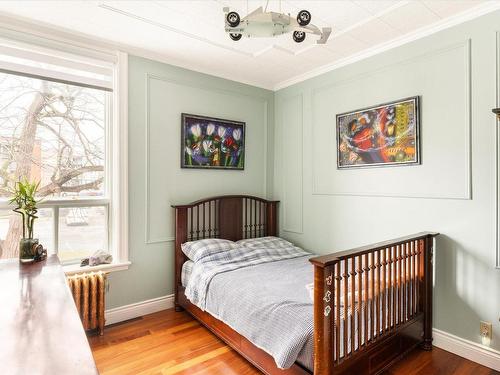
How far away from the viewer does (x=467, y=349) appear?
225 centimetres

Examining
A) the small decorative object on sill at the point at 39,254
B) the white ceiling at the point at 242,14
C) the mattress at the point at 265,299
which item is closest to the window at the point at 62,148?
the white ceiling at the point at 242,14

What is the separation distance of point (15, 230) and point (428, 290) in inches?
130

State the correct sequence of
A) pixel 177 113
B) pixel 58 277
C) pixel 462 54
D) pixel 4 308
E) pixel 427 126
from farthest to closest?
1. pixel 177 113
2. pixel 427 126
3. pixel 462 54
4. pixel 58 277
5. pixel 4 308

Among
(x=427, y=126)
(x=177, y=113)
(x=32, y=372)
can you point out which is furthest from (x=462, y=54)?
(x=32, y=372)

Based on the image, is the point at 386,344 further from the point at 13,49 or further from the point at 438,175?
the point at 13,49

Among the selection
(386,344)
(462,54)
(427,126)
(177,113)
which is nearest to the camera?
(386,344)

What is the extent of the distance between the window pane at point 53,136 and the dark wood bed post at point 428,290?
2.80 meters

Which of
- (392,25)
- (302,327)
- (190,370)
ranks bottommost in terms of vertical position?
(190,370)

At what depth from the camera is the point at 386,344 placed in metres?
2.05

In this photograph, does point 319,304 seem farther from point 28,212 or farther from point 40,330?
point 28,212

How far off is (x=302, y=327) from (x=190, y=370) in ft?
3.04

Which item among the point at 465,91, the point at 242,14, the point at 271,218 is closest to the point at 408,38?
the point at 465,91

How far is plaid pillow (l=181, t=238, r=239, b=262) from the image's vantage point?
9.42ft

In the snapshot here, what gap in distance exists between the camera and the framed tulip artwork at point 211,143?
10.6 feet
